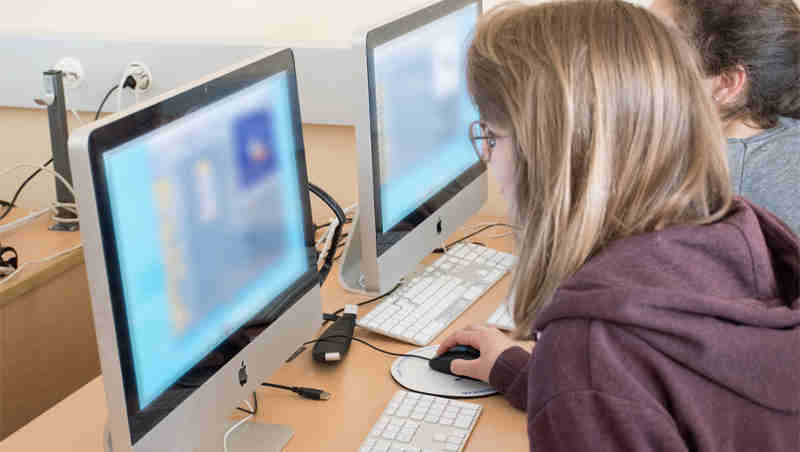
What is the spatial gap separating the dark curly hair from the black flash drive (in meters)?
0.70

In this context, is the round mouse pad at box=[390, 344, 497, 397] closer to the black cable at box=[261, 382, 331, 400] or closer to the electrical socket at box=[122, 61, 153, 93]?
the black cable at box=[261, 382, 331, 400]

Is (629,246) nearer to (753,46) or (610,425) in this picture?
(610,425)

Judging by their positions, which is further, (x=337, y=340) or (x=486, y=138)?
(x=337, y=340)

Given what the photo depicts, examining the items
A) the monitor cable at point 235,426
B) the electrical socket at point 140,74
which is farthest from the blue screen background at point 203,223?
the electrical socket at point 140,74

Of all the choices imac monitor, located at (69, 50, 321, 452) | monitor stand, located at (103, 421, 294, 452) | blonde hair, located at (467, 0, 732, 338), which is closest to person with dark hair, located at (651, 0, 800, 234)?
blonde hair, located at (467, 0, 732, 338)

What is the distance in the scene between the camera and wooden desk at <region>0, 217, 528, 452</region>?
3.62 ft

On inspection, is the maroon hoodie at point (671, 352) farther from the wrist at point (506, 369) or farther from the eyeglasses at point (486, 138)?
the wrist at point (506, 369)

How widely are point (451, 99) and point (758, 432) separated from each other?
852 mm

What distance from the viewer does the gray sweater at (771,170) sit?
140cm

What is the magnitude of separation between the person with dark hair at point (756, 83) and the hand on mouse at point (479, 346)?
49cm

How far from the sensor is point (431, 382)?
1221 millimetres

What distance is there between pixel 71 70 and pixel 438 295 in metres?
1.08

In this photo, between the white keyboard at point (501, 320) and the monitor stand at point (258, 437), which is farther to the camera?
the white keyboard at point (501, 320)

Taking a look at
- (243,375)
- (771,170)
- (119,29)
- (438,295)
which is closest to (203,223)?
(243,375)
